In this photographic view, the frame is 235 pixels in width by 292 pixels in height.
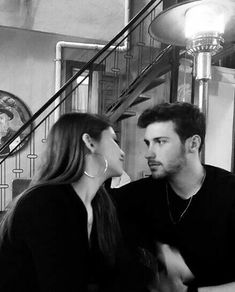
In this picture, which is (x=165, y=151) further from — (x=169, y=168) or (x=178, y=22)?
(x=178, y=22)

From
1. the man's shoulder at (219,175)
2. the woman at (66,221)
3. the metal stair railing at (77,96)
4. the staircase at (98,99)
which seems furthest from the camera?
the metal stair railing at (77,96)

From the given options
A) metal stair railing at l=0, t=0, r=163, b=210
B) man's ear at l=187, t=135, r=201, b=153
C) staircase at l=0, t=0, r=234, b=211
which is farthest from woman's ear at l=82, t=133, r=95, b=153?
metal stair railing at l=0, t=0, r=163, b=210

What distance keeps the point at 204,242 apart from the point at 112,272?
1.40 feet

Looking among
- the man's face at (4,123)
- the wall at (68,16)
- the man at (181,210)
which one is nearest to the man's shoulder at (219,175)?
the man at (181,210)

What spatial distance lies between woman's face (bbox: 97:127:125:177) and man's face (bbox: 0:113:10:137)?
12.2 feet

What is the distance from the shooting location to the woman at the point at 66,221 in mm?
1006

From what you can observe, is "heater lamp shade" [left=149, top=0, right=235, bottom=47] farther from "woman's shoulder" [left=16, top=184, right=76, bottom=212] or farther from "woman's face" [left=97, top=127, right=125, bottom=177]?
"woman's shoulder" [left=16, top=184, right=76, bottom=212]

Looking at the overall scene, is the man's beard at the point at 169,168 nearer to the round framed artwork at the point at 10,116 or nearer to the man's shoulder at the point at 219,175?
the man's shoulder at the point at 219,175

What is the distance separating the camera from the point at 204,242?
1416 millimetres

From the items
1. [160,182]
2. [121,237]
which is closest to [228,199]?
[160,182]

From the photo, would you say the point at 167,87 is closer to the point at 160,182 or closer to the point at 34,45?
the point at 34,45

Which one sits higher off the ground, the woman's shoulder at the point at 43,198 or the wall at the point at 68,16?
the wall at the point at 68,16

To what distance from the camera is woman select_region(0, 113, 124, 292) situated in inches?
39.6

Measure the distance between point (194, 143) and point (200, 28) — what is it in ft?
1.72
